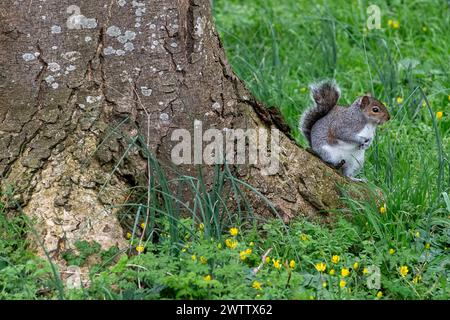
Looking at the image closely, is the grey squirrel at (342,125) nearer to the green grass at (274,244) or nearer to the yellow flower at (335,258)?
the green grass at (274,244)

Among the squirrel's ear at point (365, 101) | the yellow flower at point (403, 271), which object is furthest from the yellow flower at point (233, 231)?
the squirrel's ear at point (365, 101)

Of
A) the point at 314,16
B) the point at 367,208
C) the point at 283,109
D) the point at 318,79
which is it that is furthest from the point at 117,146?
the point at 314,16

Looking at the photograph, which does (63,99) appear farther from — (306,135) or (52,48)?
(306,135)

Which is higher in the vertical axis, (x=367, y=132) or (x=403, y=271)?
(x=367, y=132)

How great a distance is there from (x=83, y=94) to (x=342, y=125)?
1605 mm

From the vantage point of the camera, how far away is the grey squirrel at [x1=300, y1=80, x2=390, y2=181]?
4.93 meters

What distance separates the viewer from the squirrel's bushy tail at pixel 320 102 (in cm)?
496

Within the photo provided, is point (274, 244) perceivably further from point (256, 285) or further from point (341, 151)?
point (341, 151)

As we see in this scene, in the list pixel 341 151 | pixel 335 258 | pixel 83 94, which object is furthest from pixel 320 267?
pixel 341 151

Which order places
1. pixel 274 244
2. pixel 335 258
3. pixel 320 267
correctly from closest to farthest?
1. pixel 320 267
2. pixel 335 258
3. pixel 274 244

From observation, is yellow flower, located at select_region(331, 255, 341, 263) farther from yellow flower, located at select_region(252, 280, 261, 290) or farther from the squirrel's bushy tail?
the squirrel's bushy tail

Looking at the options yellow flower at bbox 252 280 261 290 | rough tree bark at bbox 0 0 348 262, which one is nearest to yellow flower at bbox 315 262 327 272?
yellow flower at bbox 252 280 261 290

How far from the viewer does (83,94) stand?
12.9ft
